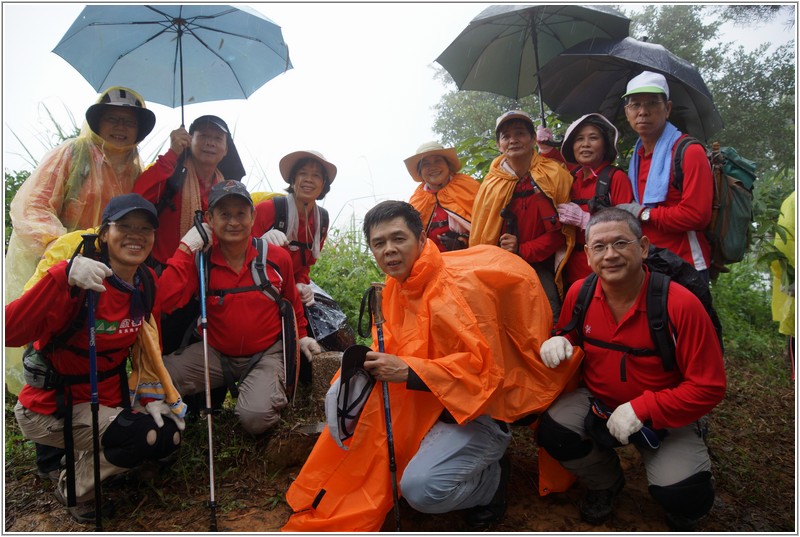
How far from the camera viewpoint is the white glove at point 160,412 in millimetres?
3280

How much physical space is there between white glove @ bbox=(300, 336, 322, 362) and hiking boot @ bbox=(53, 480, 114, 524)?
1.73 m

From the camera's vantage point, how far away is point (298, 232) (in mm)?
4602

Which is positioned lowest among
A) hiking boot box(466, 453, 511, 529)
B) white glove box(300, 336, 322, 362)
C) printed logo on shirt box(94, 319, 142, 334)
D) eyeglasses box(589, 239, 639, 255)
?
hiking boot box(466, 453, 511, 529)

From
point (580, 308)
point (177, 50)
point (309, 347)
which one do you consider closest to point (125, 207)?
point (309, 347)

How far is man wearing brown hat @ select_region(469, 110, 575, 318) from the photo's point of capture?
13.3ft

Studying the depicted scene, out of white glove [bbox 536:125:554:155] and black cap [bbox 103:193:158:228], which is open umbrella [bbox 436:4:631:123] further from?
black cap [bbox 103:193:158:228]

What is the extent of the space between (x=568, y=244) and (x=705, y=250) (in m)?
0.98

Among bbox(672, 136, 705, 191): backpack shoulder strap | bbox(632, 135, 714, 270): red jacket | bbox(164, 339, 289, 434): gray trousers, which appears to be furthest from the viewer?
bbox(164, 339, 289, 434): gray trousers

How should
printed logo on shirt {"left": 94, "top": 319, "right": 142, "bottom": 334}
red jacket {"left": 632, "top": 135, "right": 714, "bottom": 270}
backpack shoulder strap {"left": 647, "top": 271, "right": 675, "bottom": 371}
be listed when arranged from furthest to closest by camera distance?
red jacket {"left": 632, "top": 135, "right": 714, "bottom": 270}, printed logo on shirt {"left": 94, "top": 319, "right": 142, "bottom": 334}, backpack shoulder strap {"left": 647, "top": 271, "right": 675, "bottom": 371}

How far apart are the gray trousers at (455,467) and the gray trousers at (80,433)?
6.43 ft

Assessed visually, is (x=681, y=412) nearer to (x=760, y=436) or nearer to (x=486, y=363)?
(x=486, y=363)

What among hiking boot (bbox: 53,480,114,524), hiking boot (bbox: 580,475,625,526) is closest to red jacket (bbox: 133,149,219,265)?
hiking boot (bbox: 53,480,114,524)

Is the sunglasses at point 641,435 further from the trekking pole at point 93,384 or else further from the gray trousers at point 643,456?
the trekking pole at point 93,384

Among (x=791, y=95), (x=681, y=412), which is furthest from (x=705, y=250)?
(x=791, y=95)
